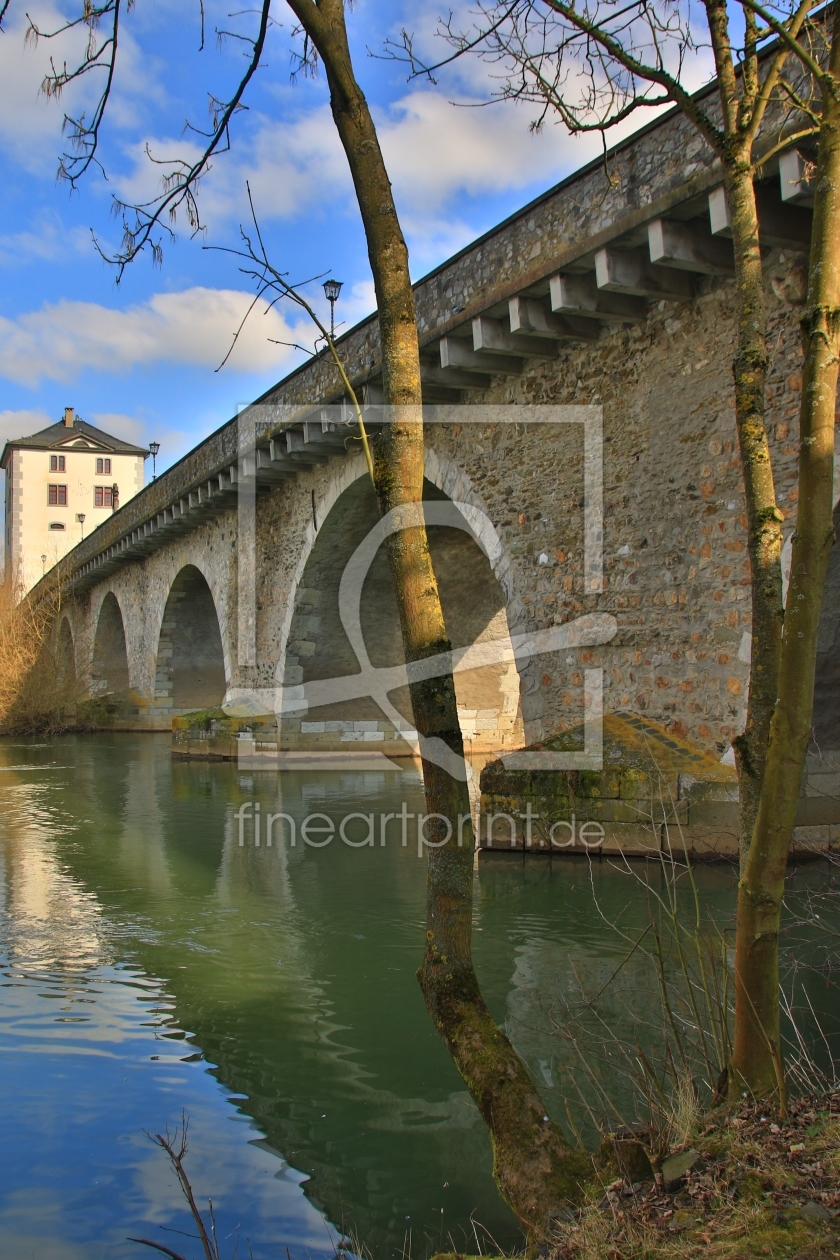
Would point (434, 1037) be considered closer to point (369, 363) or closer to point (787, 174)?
point (787, 174)

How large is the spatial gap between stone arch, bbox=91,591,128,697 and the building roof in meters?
21.8

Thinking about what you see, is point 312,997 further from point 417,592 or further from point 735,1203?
point 735,1203

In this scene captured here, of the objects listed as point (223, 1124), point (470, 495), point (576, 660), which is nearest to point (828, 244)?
point (223, 1124)

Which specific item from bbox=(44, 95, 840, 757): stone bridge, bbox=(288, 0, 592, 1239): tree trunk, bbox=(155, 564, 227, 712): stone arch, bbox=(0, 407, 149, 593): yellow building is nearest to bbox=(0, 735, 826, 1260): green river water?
bbox=(288, 0, 592, 1239): tree trunk

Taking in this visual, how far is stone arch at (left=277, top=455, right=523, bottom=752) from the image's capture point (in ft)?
43.0

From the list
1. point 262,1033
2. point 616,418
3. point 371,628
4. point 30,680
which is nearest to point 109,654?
point 30,680

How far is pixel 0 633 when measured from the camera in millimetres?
20719

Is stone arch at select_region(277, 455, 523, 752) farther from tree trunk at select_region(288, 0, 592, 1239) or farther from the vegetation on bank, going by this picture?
tree trunk at select_region(288, 0, 592, 1239)

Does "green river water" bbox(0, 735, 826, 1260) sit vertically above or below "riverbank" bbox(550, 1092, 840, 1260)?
below

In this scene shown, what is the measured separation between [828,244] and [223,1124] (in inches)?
108

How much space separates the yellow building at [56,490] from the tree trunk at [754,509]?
47.9 metres

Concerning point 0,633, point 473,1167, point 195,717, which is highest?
point 0,633

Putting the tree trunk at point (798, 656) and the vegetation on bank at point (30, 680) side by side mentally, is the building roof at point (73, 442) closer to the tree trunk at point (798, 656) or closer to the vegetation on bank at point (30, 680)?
the vegetation on bank at point (30, 680)

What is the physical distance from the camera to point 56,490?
161 feet
